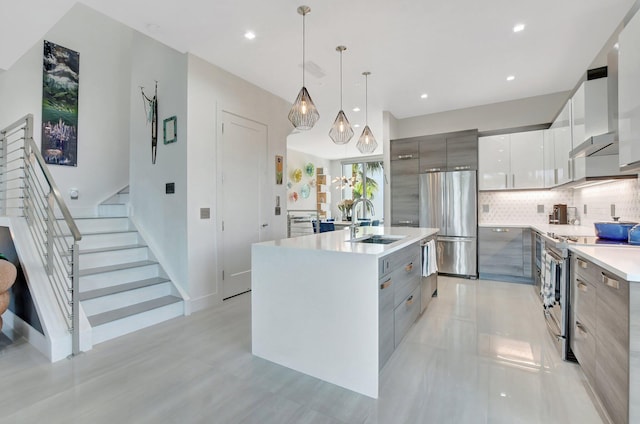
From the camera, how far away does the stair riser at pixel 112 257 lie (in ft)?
10.5

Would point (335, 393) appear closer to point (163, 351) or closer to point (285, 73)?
point (163, 351)

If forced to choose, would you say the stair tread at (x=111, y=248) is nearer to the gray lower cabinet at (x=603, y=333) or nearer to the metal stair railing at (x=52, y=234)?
the metal stair railing at (x=52, y=234)

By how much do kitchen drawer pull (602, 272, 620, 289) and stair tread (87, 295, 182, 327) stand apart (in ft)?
11.6

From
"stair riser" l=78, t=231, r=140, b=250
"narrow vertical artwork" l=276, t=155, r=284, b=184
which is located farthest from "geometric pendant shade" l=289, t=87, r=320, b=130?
"stair riser" l=78, t=231, r=140, b=250

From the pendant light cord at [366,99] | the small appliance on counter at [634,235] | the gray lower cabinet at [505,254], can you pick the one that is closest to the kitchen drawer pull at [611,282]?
the small appliance on counter at [634,235]

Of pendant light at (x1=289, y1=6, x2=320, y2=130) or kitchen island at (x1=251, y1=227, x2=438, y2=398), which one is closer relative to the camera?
kitchen island at (x1=251, y1=227, x2=438, y2=398)

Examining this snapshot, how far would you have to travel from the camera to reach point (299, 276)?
208cm

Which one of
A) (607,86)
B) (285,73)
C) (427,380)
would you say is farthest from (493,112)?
(427,380)

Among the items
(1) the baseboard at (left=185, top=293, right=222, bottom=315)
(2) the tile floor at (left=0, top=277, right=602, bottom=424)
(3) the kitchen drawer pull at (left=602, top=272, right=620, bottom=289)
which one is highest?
(3) the kitchen drawer pull at (left=602, top=272, right=620, bottom=289)

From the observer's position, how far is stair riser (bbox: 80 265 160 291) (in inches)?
118

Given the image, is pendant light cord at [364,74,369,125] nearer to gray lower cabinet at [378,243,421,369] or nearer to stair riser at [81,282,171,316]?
gray lower cabinet at [378,243,421,369]

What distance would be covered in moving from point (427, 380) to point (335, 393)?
25.2 inches

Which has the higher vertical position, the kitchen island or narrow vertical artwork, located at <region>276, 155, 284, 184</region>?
narrow vertical artwork, located at <region>276, 155, 284, 184</region>

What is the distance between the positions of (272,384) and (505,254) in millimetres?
4094
